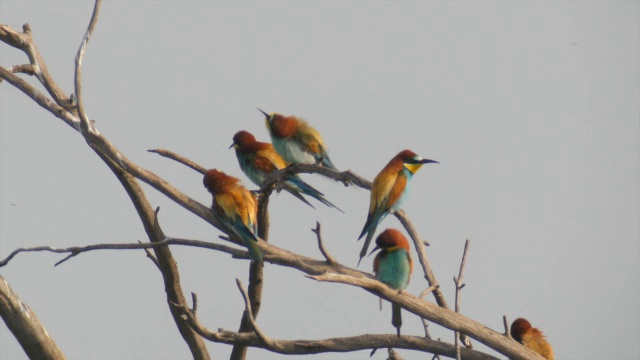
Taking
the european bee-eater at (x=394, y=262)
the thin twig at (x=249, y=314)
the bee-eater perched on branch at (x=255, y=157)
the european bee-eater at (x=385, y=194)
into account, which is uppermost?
the bee-eater perched on branch at (x=255, y=157)

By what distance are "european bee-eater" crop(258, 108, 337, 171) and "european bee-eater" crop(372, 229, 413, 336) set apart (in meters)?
0.87

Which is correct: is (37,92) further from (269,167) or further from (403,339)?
(403,339)

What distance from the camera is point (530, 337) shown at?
591cm

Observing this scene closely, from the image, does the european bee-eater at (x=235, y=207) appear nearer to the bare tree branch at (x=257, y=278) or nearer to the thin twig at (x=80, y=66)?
the bare tree branch at (x=257, y=278)

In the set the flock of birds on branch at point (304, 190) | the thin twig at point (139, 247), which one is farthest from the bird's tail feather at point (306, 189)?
the thin twig at point (139, 247)

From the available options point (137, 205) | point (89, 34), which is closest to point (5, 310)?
point (137, 205)

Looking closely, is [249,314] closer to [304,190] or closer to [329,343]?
[329,343]

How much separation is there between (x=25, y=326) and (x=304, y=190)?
142cm

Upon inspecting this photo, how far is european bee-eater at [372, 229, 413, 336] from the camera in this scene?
5.15 meters

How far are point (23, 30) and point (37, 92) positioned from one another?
19.0 inches

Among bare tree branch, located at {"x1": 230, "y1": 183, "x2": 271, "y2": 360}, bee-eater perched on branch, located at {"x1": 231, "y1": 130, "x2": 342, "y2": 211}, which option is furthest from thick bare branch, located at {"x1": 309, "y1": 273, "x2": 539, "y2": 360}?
bee-eater perched on branch, located at {"x1": 231, "y1": 130, "x2": 342, "y2": 211}

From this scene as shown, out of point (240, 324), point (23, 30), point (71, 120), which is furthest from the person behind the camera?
point (240, 324)

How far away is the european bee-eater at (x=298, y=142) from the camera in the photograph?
614 cm

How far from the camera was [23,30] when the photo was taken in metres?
5.89
